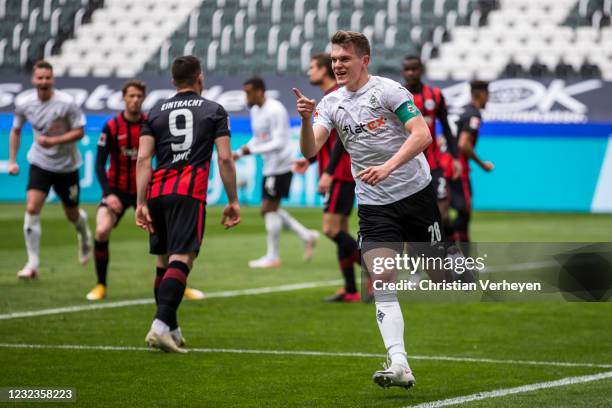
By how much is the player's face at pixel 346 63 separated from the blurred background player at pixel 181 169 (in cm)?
144

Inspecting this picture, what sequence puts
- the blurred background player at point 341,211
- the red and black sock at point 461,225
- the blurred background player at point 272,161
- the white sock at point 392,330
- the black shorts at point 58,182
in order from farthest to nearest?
1. the blurred background player at point 272,161
2. the red and black sock at point 461,225
3. the black shorts at point 58,182
4. the blurred background player at point 341,211
5. the white sock at point 392,330

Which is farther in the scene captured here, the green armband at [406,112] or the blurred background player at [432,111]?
the blurred background player at [432,111]

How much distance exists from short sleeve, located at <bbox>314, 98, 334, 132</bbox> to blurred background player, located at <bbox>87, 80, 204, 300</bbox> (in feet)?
13.0

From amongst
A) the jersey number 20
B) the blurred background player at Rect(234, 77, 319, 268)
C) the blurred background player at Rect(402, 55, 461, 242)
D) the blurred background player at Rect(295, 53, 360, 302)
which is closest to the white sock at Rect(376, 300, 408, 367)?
the jersey number 20

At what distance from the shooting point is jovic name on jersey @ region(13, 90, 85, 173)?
11.8 metres

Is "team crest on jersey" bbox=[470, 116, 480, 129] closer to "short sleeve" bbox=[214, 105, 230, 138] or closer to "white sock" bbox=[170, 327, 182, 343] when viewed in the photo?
"short sleeve" bbox=[214, 105, 230, 138]

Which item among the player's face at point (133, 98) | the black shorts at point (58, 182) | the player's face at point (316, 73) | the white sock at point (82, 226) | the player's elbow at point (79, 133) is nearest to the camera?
the player's face at point (133, 98)

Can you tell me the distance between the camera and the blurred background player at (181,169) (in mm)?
7637

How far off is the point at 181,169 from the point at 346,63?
182 cm

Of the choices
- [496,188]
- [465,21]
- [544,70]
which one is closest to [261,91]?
[496,188]

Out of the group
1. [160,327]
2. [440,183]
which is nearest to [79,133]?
[440,183]

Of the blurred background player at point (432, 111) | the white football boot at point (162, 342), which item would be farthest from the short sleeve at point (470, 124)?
the white football boot at point (162, 342)

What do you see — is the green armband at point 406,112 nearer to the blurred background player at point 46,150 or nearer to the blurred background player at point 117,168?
the blurred background player at point 117,168

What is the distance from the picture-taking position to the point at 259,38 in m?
27.3
